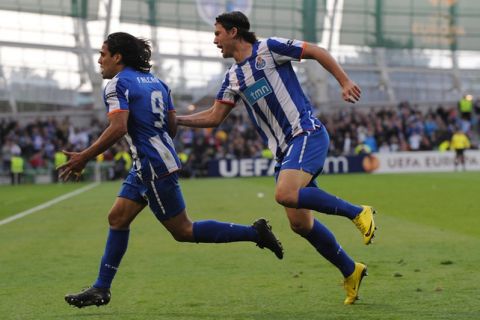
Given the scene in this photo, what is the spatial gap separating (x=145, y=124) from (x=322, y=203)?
54.7 inches

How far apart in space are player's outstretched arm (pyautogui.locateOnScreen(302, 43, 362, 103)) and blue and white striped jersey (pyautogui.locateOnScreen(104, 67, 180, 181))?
1160 millimetres

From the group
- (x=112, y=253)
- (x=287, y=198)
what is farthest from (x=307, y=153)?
(x=112, y=253)

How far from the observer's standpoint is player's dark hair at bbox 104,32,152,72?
724cm

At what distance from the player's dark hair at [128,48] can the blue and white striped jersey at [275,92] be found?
761mm

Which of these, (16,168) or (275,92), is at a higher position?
(275,92)

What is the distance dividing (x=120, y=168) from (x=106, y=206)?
64.3 feet

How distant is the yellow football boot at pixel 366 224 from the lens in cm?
695

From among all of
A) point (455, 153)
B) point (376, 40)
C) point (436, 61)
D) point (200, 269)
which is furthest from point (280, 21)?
point (200, 269)

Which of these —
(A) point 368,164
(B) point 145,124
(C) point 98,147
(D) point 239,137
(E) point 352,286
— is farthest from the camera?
(D) point 239,137

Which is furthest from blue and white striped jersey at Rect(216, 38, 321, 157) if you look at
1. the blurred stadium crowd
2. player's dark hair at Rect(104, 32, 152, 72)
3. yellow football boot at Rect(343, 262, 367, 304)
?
the blurred stadium crowd

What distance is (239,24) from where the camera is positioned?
7.56 meters

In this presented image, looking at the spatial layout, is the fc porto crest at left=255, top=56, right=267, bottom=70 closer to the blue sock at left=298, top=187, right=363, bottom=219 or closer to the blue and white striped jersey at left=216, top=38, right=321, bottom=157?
the blue and white striped jersey at left=216, top=38, right=321, bottom=157

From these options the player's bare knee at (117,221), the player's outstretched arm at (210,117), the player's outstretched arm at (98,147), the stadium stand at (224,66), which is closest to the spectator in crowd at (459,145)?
the stadium stand at (224,66)

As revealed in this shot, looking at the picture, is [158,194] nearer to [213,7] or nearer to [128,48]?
[128,48]
